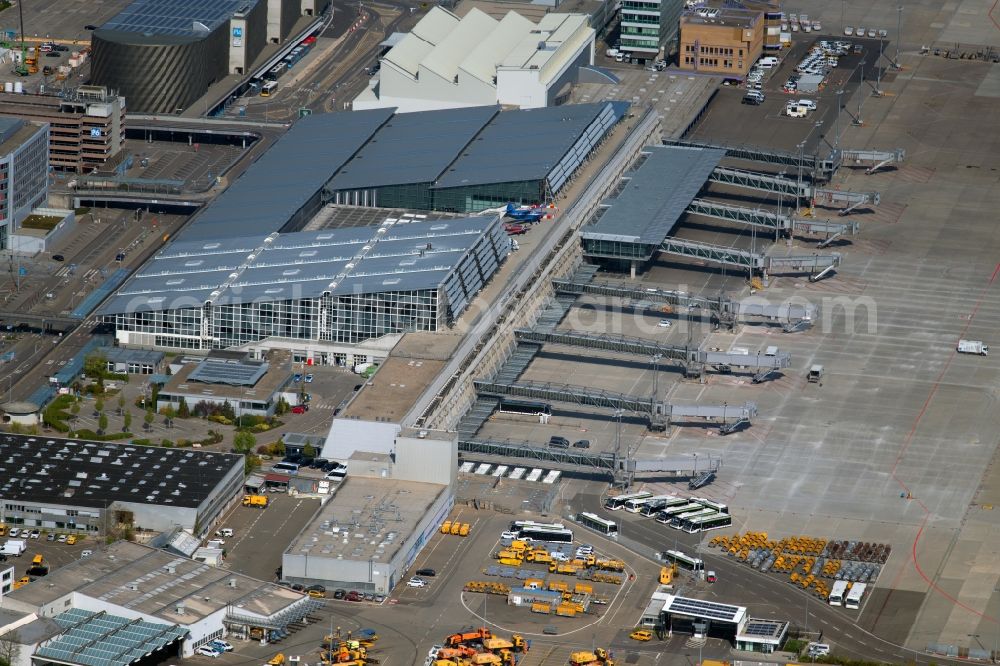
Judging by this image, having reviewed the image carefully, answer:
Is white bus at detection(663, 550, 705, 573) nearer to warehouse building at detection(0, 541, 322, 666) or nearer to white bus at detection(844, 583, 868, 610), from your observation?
white bus at detection(844, 583, 868, 610)

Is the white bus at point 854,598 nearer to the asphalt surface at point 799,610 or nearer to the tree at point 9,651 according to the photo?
the asphalt surface at point 799,610

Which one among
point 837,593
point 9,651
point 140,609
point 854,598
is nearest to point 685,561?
point 837,593

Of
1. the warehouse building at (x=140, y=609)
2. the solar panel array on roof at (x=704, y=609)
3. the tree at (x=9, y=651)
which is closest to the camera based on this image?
the tree at (x=9, y=651)

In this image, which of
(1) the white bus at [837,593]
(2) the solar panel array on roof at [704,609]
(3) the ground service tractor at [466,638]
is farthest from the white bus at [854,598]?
(3) the ground service tractor at [466,638]

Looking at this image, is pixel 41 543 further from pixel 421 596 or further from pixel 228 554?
pixel 421 596

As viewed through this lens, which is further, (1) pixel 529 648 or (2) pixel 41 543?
(2) pixel 41 543

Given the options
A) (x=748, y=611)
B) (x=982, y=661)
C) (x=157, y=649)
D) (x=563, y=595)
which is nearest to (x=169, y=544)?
(x=157, y=649)
